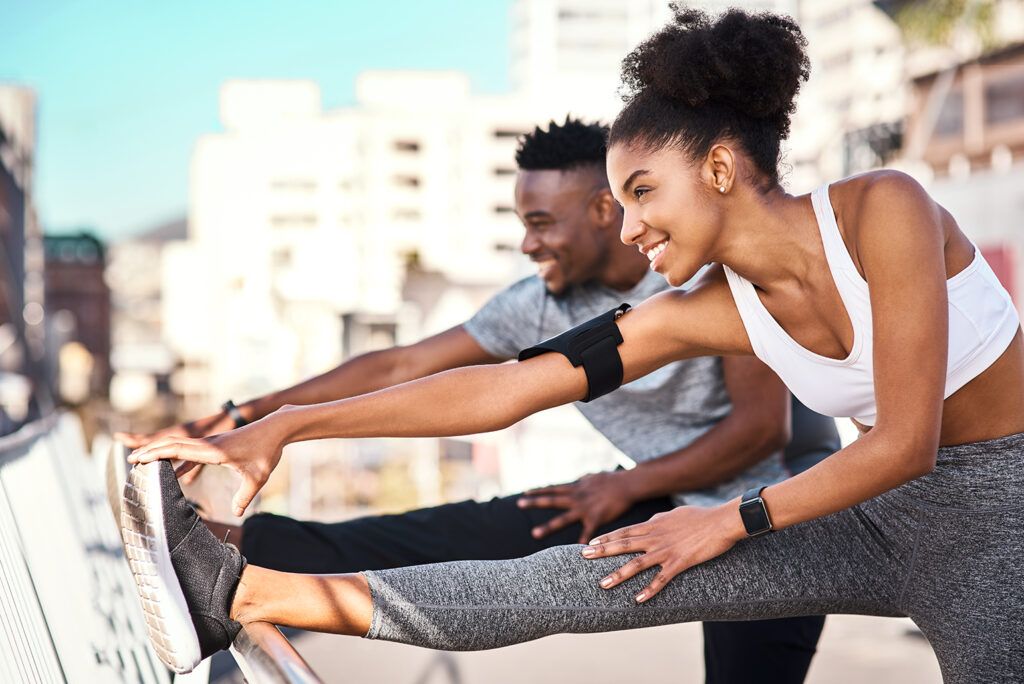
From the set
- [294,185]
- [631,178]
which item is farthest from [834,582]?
[294,185]

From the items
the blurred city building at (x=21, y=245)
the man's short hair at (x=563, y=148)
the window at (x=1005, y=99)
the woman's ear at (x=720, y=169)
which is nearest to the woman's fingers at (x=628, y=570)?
the woman's ear at (x=720, y=169)

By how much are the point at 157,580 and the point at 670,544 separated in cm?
85

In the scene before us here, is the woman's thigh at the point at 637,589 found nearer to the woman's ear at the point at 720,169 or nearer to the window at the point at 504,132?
the woman's ear at the point at 720,169

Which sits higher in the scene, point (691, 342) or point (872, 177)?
point (872, 177)

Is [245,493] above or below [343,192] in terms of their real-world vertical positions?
above

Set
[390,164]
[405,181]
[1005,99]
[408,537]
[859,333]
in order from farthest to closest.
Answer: [405,181], [390,164], [1005,99], [408,537], [859,333]

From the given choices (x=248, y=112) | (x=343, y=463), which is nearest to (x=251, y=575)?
(x=343, y=463)

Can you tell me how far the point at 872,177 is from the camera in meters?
1.88

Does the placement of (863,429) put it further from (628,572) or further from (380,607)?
(380,607)

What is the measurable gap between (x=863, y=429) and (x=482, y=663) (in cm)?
302

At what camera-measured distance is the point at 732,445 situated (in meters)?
2.74

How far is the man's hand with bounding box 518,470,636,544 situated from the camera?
8.84 feet

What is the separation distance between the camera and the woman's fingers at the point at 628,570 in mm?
1938

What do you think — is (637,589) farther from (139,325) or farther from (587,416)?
(139,325)
